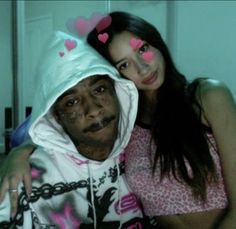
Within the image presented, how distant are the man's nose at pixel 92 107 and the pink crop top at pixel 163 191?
0.73 ft

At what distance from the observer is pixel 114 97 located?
1.27m

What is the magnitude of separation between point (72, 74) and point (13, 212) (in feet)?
1.49

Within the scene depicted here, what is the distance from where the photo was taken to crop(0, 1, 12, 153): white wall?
9.21 feet

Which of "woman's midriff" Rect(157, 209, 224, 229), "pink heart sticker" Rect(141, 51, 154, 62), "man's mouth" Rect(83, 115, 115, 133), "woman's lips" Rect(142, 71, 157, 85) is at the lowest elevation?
"woman's midriff" Rect(157, 209, 224, 229)

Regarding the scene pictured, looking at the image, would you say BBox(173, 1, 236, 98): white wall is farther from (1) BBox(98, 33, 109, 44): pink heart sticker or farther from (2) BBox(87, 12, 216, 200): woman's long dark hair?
(1) BBox(98, 33, 109, 44): pink heart sticker

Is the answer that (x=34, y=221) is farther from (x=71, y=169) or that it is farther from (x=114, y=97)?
(x=114, y=97)

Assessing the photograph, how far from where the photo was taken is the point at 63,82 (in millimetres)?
1168

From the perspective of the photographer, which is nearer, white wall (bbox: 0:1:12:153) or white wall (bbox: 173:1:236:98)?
white wall (bbox: 173:1:236:98)

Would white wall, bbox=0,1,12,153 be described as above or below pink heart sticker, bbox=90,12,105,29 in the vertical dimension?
below

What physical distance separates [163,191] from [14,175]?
47 centimetres

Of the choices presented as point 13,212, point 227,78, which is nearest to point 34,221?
point 13,212

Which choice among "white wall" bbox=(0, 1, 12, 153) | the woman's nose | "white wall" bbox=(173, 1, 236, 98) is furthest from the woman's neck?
"white wall" bbox=(0, 1, 12, 153)

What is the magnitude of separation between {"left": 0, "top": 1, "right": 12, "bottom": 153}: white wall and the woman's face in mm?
1744

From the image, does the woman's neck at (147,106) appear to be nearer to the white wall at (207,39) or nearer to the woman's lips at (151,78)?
the woman's lips at (151,78)
